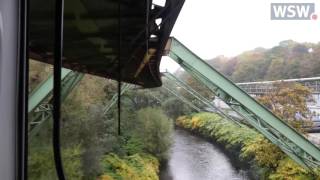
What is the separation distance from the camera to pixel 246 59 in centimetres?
333

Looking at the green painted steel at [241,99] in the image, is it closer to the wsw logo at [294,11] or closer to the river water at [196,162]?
the wsw logo at [294,11]

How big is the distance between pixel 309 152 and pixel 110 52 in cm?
226

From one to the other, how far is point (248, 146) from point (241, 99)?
0.93 m

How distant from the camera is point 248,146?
12.4ft

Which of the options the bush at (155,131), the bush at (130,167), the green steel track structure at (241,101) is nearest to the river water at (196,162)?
the bush at (155,131)

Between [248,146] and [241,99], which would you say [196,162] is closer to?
[248,146]

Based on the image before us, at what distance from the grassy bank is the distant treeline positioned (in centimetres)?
67

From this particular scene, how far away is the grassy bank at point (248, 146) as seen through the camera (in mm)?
Answer: 3457

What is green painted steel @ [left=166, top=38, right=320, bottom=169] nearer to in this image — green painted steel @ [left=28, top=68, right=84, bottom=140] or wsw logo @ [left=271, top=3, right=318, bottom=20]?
wsw logo @ [left=271, top=3, right=318, bottom=20]

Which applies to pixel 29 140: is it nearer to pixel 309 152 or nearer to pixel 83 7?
pixel 83 7

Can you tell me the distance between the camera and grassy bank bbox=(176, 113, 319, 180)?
346 centimetres

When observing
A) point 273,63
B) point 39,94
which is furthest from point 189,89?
point 39,94

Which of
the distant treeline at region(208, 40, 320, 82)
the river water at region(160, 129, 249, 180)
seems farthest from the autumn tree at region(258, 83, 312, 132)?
the river water at region(160, 129, 249, 180)

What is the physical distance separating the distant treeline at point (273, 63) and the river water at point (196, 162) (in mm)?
952
